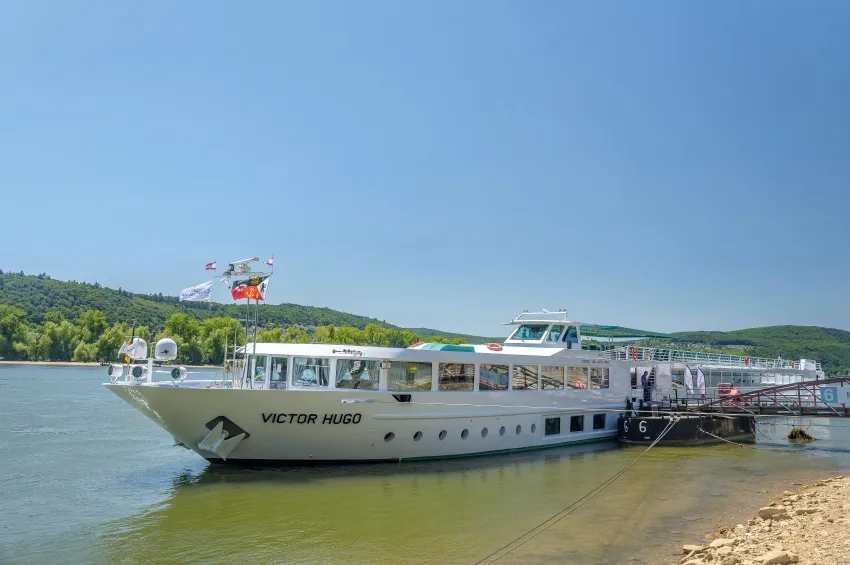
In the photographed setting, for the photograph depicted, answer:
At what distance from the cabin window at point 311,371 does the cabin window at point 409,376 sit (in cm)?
181

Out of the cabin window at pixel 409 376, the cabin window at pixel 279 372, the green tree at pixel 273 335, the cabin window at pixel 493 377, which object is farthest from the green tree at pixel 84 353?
the cabin window at pixel 409 376

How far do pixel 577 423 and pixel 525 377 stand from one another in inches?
158

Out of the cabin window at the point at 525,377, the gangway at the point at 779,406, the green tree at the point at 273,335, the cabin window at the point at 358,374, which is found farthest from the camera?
the gangway at the point at 779,406

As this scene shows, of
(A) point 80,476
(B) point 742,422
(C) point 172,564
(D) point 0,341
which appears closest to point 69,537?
(C) point 172,564

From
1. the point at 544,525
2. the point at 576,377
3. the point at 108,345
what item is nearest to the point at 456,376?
the point at 576,377

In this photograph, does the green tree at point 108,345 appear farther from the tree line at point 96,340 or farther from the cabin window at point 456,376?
the cabin window at point 456,376

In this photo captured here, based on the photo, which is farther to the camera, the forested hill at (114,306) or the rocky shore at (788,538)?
the forested hill at (114,306)

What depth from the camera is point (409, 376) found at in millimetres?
17516

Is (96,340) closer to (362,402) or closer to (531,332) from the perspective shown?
(531,332)

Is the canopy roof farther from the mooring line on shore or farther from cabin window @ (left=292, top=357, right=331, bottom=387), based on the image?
cabin window @ (left=292, top=357, right=331, bottom=387)

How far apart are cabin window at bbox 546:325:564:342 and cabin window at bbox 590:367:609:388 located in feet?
5.80

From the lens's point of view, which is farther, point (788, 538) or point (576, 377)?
point (576, 377)

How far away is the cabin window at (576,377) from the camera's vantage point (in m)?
22.5

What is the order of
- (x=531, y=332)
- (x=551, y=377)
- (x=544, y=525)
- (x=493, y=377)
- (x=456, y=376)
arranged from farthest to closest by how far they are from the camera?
(x=531, y=332) < (x=551, y=377) < (x=493, y=377) < (x=456, y=376) < (x=544, y=525)
